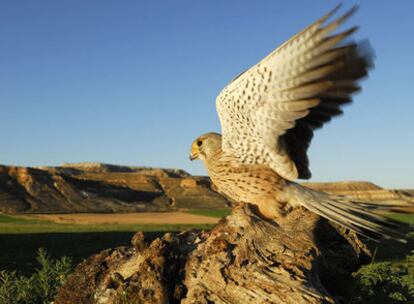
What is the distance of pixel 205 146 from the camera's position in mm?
5922

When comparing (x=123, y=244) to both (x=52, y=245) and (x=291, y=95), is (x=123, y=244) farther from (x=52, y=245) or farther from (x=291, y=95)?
(x=291, y=95)

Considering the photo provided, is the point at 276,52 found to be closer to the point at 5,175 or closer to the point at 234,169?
the point at 234,169

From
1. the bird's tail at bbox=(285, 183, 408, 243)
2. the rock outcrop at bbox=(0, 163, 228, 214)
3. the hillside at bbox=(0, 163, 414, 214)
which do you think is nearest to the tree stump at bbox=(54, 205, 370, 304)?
the bird's tail at bbox=(285, 183, 408, 243)

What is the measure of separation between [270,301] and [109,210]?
194 feet

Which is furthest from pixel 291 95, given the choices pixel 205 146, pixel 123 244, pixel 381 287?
pixel 123 244

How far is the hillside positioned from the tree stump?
4838cm

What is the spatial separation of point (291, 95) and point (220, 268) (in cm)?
171

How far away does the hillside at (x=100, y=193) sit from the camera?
58756 mm

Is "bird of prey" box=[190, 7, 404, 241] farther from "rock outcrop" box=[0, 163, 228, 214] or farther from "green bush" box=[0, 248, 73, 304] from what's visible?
"rock outcrop" box=[0, 163, 228, 214]

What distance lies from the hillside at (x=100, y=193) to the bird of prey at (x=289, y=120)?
47467mm

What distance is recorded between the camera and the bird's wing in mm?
4168

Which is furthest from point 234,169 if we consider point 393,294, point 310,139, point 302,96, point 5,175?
point 5,175

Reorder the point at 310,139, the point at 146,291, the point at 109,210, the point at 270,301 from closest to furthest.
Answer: the point at 270,301
the point at 146,291
the point at 310,139
the point at 109,210

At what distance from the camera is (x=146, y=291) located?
3789 millimetres
